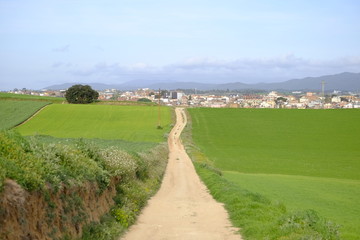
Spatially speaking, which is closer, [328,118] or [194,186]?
[194,186]

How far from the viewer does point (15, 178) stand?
27.6 ft

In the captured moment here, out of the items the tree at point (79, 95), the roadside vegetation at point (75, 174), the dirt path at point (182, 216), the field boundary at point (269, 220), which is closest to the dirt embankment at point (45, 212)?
the roadside vegetation at point (75, 174)

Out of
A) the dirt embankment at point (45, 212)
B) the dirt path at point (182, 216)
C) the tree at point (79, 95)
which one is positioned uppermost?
the tree at point (79, 95)

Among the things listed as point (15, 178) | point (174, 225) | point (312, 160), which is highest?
point (15, 178)

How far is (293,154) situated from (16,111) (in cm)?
5212

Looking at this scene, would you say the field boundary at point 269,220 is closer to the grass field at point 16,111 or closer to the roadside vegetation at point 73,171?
the roadside vegetation at point 73,171

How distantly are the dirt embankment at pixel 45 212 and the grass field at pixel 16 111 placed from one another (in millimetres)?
61975

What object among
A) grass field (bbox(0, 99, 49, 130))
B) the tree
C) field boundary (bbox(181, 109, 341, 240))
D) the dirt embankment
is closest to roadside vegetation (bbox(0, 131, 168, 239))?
the dirt embankment

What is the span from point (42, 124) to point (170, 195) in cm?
5671

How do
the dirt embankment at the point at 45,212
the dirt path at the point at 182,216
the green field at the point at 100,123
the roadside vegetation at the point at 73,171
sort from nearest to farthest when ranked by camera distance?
the dirt embankment at the point at 45,212, the roadside vegetation at the point at 73,171, the dirt path at the point at 182,216, the green field at the point at 100,123

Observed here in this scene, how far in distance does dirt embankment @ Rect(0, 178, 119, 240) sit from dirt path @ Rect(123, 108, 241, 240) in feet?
5.11

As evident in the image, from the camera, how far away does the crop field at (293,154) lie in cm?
2513

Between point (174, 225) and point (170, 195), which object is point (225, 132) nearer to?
point (170, 195)

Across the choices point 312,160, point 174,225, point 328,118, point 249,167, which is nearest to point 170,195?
point 174,225
